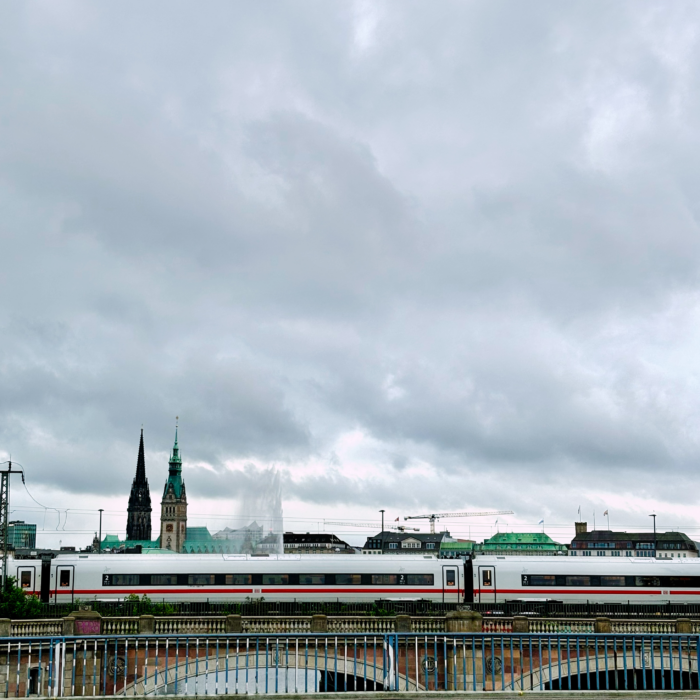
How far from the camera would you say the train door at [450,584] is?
49.6 metres

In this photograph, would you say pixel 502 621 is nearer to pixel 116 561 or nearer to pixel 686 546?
pixel 116 561

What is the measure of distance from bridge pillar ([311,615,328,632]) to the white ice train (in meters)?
20.4

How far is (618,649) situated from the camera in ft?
96.1

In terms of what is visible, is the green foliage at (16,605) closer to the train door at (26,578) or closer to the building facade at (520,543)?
the train door at (26,578)

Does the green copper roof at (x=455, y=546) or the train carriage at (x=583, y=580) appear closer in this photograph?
the train carriage at (x=583, y=580)

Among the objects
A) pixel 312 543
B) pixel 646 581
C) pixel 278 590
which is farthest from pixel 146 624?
pixel 312 543

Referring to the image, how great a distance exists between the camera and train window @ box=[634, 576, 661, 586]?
5031 cm

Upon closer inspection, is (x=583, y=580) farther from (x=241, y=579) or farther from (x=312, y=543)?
(x=312, y=543)

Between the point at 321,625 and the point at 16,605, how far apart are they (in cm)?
1816

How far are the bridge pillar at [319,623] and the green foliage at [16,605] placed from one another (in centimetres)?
1635

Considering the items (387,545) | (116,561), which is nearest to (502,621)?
(116,561)

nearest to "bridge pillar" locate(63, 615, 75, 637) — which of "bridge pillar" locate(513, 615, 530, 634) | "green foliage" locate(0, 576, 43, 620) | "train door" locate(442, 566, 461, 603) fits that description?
"green foliage" locate(0, 576, 43, 620)

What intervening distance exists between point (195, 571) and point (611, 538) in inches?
4926

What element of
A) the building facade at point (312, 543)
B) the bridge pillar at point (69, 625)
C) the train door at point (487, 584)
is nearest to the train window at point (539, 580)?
the train door at point (487, 584)
